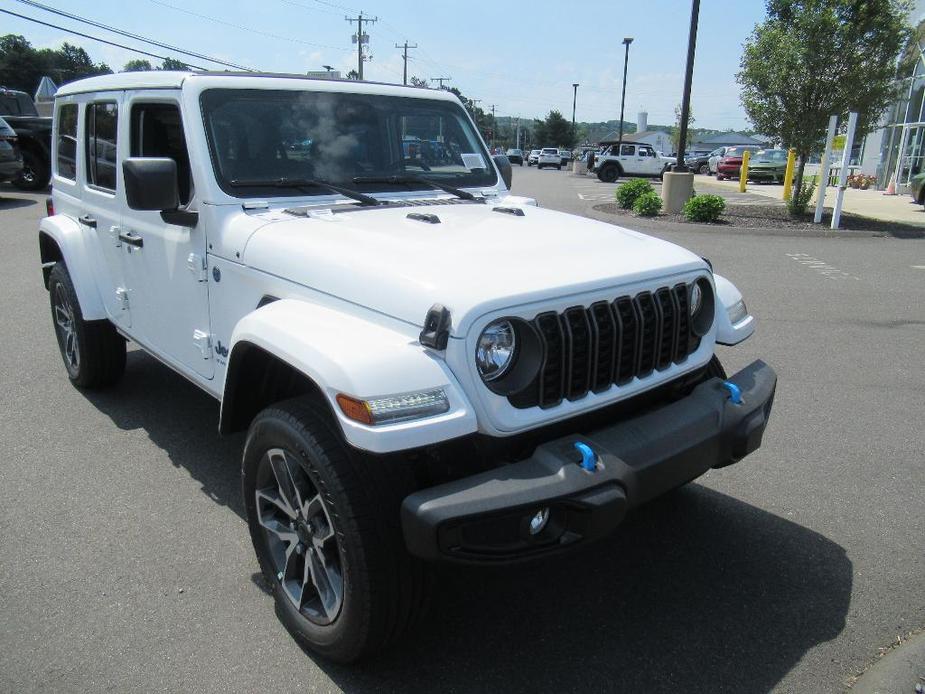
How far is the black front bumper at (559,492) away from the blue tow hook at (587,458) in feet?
0.04

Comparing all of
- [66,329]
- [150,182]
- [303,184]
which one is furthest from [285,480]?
[66,329]

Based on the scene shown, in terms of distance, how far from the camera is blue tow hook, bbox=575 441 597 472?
7.43ft

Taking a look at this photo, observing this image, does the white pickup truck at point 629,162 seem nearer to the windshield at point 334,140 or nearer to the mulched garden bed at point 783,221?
the mulched garden bed at point 783,221

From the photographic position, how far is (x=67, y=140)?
4.91m

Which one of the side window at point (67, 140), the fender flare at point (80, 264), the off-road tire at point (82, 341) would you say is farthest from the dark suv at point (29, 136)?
the fender flare at point (80, 264)

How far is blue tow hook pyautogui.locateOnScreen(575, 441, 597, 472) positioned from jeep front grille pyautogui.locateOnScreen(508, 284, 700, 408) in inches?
7.9

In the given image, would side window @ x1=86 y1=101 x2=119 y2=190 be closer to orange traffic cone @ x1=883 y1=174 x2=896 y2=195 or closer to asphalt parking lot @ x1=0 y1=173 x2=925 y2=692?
asphalt parking lot @ x1=0 y1=173 x2=925 y2=692

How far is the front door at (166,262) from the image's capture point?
3.47 metres

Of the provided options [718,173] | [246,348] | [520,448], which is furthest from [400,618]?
[718,173]

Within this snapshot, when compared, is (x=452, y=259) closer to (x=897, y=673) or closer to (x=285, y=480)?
(x=285, y=480)

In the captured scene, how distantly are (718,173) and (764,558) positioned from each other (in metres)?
35.8

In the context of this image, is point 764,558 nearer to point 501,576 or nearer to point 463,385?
point 501,576

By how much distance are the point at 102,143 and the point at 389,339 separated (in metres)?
2.96

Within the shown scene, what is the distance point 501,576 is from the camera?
125 inches
